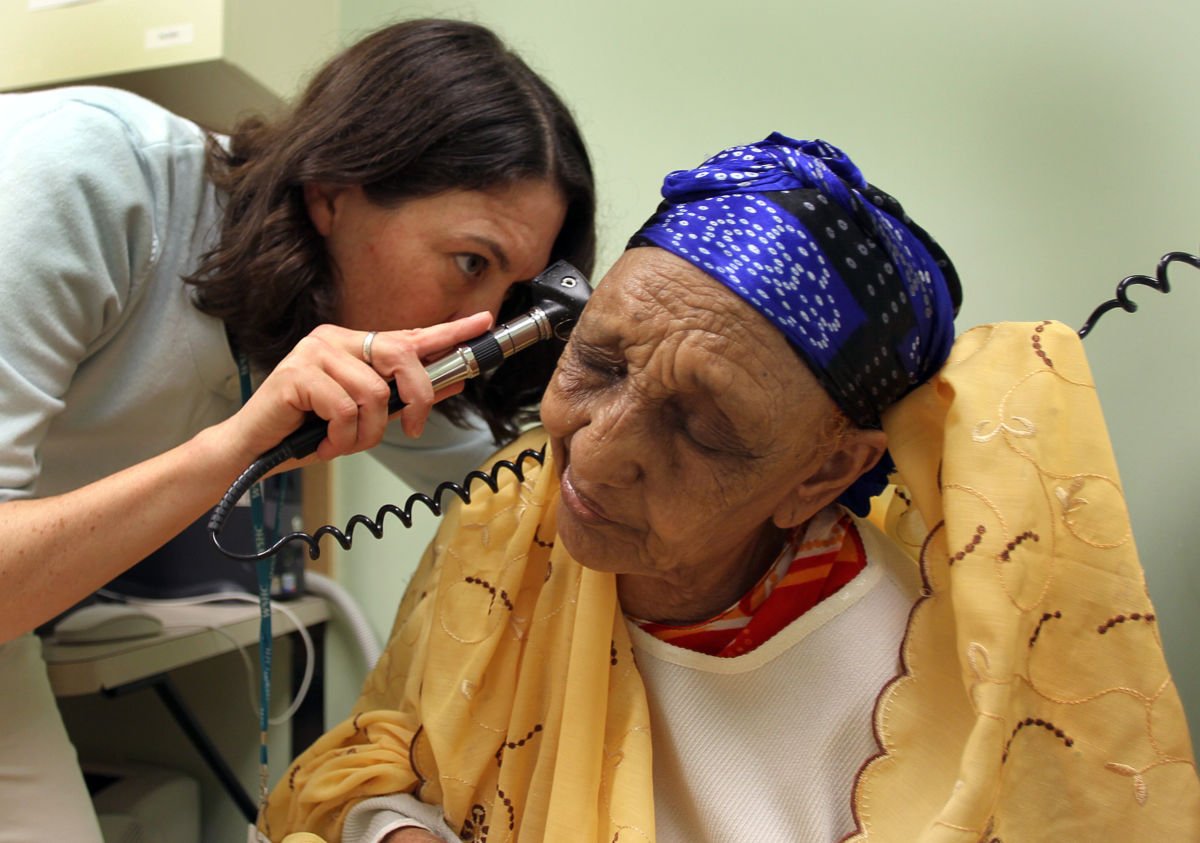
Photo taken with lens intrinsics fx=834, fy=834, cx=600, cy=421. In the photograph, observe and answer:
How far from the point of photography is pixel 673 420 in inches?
29.5

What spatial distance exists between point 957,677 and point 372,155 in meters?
0.87

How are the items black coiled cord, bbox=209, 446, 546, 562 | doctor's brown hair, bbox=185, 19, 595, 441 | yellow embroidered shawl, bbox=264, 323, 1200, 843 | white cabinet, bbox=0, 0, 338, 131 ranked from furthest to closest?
white cabinet, bbox=0, 0, 338, 131, doctor's brown hair, bbox=185, 19, 595, 441, black coiled cord, bbox=209, 446, 546, 562, yellow embroidered shawl, bbox=264, 323, 1200, 843

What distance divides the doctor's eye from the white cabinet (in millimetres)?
663

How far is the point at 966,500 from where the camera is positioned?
0.76 m

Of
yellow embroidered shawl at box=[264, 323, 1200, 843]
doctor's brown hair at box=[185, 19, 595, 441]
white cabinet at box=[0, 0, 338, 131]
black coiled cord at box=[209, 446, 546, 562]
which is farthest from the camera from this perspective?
white cabinet at box=[0, 0, 338, 131]

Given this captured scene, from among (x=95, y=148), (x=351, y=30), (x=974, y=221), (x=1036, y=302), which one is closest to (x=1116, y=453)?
(x=1036, y=302)

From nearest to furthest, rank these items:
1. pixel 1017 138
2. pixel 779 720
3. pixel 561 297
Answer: pixel 779 720
pixel 561 297
pixel 1017 138

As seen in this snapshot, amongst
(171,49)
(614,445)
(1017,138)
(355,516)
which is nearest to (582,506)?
(614,445)

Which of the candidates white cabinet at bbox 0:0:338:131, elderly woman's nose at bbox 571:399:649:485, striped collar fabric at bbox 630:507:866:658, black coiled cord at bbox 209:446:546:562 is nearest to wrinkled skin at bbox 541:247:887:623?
elderly woman's nose at bbox 571:399:649:485

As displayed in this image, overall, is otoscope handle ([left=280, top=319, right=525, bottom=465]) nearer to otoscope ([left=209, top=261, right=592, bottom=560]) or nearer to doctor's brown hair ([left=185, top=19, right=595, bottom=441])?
otoscope ([left=209, top=261, right=592, bottom=560])

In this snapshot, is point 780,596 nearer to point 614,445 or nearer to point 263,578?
point 614,445

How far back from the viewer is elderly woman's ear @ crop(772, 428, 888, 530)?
2.71 ft

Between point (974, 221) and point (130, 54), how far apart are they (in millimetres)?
1368

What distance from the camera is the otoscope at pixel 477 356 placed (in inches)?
34.2
